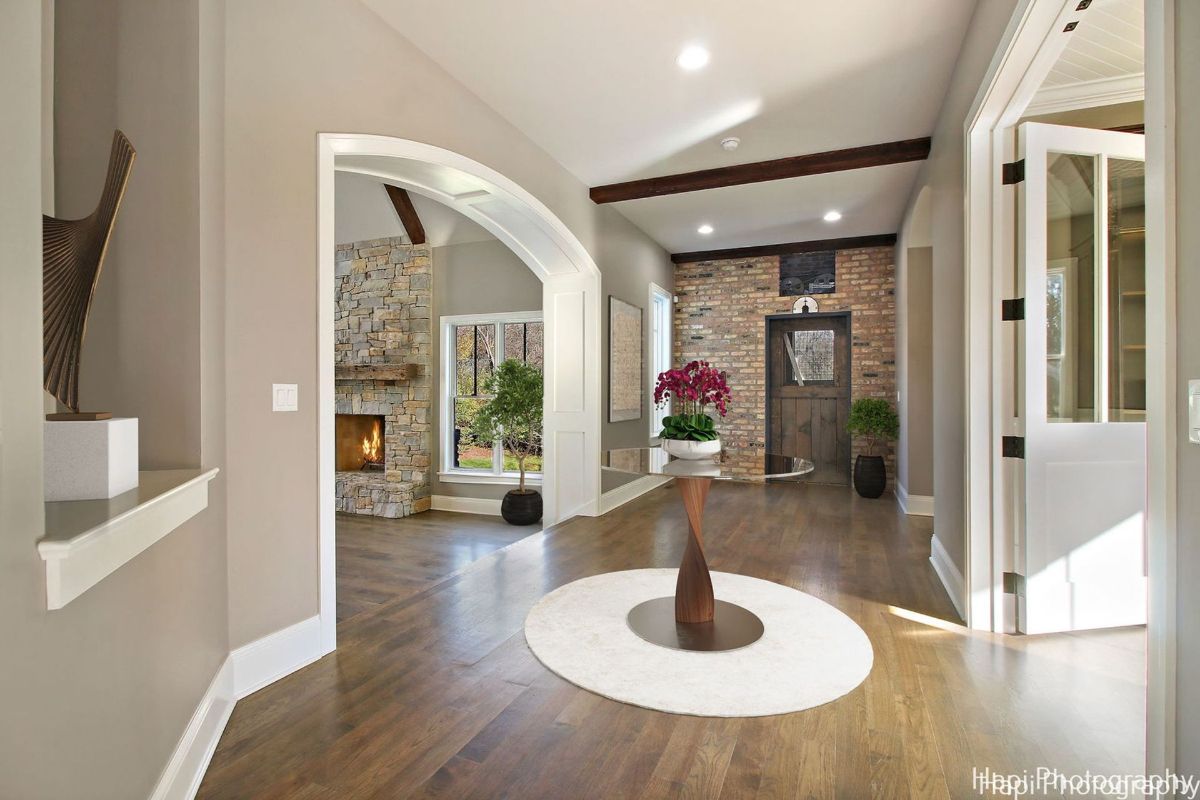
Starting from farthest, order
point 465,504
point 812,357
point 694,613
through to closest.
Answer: point 812,357 < point 465,504 < point 694,613

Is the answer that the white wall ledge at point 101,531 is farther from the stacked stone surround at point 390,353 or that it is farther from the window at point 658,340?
the window at point 658,340

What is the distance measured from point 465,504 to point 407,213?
3145mm

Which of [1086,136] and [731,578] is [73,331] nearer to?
[731,578]

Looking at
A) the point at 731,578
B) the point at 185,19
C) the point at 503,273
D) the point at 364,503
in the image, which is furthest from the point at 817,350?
the point at 185,19

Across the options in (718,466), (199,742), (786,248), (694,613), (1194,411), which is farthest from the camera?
(786,248)

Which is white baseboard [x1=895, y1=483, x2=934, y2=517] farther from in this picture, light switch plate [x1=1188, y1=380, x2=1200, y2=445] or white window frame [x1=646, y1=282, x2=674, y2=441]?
light switch plate [x1=1188, y1=380, x2=1200, y2=445]

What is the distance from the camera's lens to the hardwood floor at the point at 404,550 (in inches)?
137

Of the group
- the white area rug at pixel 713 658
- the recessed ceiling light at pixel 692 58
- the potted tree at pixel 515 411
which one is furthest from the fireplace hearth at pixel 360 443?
the recessed ceiling light at pixel 692 58

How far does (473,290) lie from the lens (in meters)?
6.26

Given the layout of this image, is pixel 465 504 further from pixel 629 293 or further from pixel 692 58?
pixel 692 58

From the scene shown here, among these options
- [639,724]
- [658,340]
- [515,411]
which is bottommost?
[639,724]

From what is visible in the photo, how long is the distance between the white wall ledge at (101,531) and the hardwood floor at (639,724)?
32.1 inches

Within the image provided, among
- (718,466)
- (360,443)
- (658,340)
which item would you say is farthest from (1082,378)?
(360,443)

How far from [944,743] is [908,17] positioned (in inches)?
123
